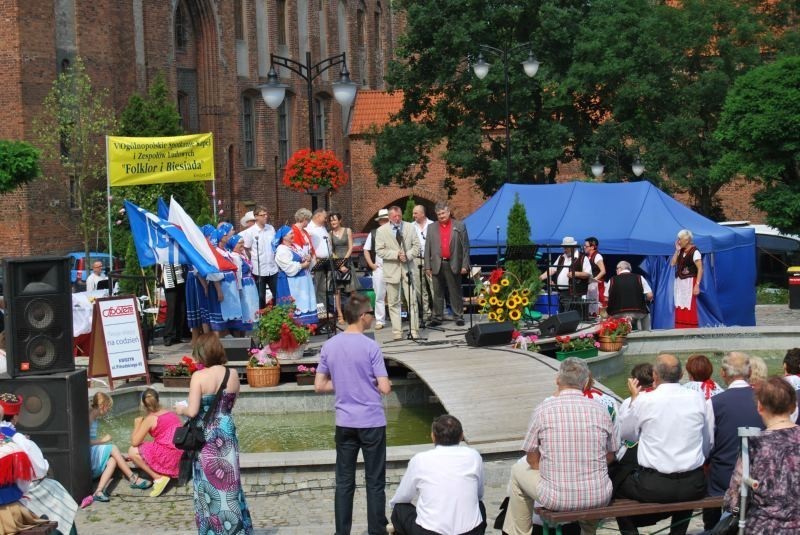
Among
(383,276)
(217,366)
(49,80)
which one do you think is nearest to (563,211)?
(383,276)

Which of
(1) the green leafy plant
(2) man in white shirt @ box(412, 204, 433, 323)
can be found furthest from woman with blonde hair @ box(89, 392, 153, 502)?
(2) man in white shirt @ box(412, 204, 433, 323)

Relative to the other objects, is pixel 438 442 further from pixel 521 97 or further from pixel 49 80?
Result: pixel 49 80

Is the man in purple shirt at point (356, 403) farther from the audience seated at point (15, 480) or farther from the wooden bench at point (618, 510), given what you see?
the audience seated at point (15, 480)

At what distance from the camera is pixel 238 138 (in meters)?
49.9

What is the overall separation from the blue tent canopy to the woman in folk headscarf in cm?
593

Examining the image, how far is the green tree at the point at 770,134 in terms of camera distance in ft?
112

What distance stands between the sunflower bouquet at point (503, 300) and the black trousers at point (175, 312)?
13.4ft

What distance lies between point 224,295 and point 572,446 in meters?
9.53

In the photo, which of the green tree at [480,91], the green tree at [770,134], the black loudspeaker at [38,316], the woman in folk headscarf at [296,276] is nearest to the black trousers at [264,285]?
the woman in folk headscarf at [296,276]

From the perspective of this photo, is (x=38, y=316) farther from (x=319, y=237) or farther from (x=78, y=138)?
(x=78, y=138)

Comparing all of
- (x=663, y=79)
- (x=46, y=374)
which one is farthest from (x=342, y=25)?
(x=46, y=374)

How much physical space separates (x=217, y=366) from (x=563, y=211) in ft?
50.1

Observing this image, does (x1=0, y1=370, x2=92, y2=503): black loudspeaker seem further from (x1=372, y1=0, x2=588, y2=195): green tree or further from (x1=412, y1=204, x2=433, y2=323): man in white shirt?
(x1=372, y1=0, x2=588, y2=195): green tree

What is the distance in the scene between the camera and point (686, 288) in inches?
800
